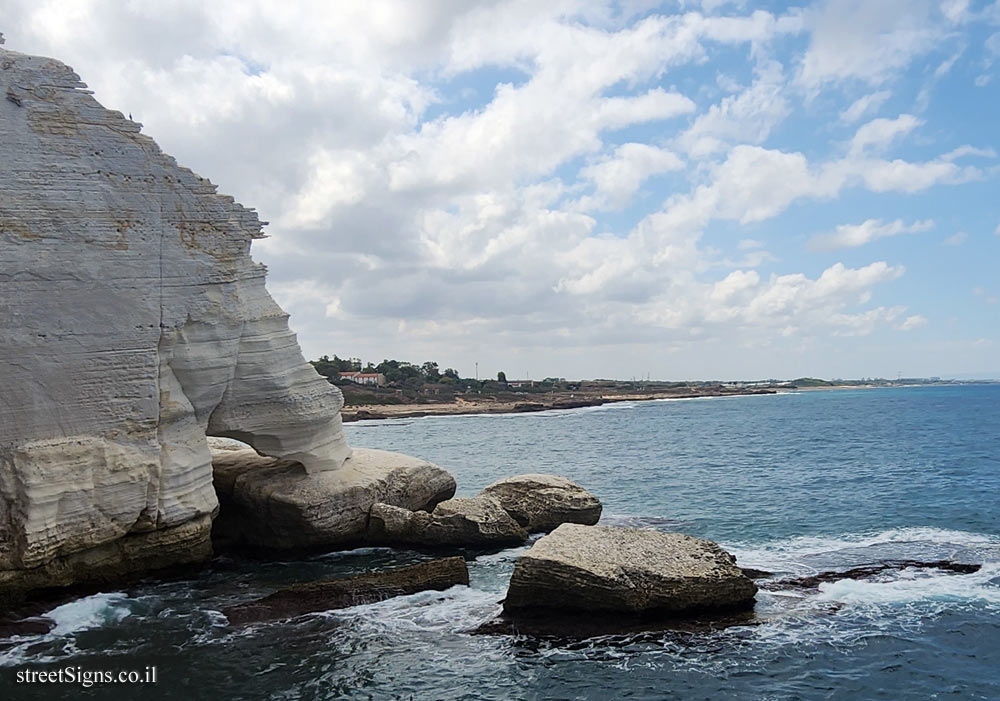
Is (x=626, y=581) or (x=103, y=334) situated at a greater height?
(x=103, y=334)

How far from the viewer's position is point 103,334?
16.5 metres

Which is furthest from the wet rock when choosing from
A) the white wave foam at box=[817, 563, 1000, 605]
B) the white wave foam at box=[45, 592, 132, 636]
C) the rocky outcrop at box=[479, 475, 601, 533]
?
the white wave foam at box=[817, 563, 1000, 605]

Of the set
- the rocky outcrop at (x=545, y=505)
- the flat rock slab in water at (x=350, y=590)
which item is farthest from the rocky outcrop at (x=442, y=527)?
the flat rock slab in water at (x=350, y=590)

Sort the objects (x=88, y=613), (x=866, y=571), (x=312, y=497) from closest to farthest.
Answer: (x=88, y=613), (x=866, y=571), (x=312, y=497)

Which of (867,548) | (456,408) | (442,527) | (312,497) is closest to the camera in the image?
(867,548)

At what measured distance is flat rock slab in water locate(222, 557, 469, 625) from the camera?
587 inches

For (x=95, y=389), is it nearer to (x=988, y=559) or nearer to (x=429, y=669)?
(x=429, y=669)

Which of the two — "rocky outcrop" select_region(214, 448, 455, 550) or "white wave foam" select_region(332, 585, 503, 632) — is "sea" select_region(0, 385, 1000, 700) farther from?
"rocky outcrop" select_region(214, 448, 455, 550)

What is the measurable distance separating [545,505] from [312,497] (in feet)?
21.4

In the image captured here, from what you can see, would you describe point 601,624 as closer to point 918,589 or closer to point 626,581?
point 626,581

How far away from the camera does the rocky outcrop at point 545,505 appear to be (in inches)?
862

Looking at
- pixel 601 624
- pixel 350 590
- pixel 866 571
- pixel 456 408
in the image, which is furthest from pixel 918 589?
pixel 456 408

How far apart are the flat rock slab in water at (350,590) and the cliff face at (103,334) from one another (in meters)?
3.82

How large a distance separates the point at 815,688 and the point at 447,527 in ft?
34.7
